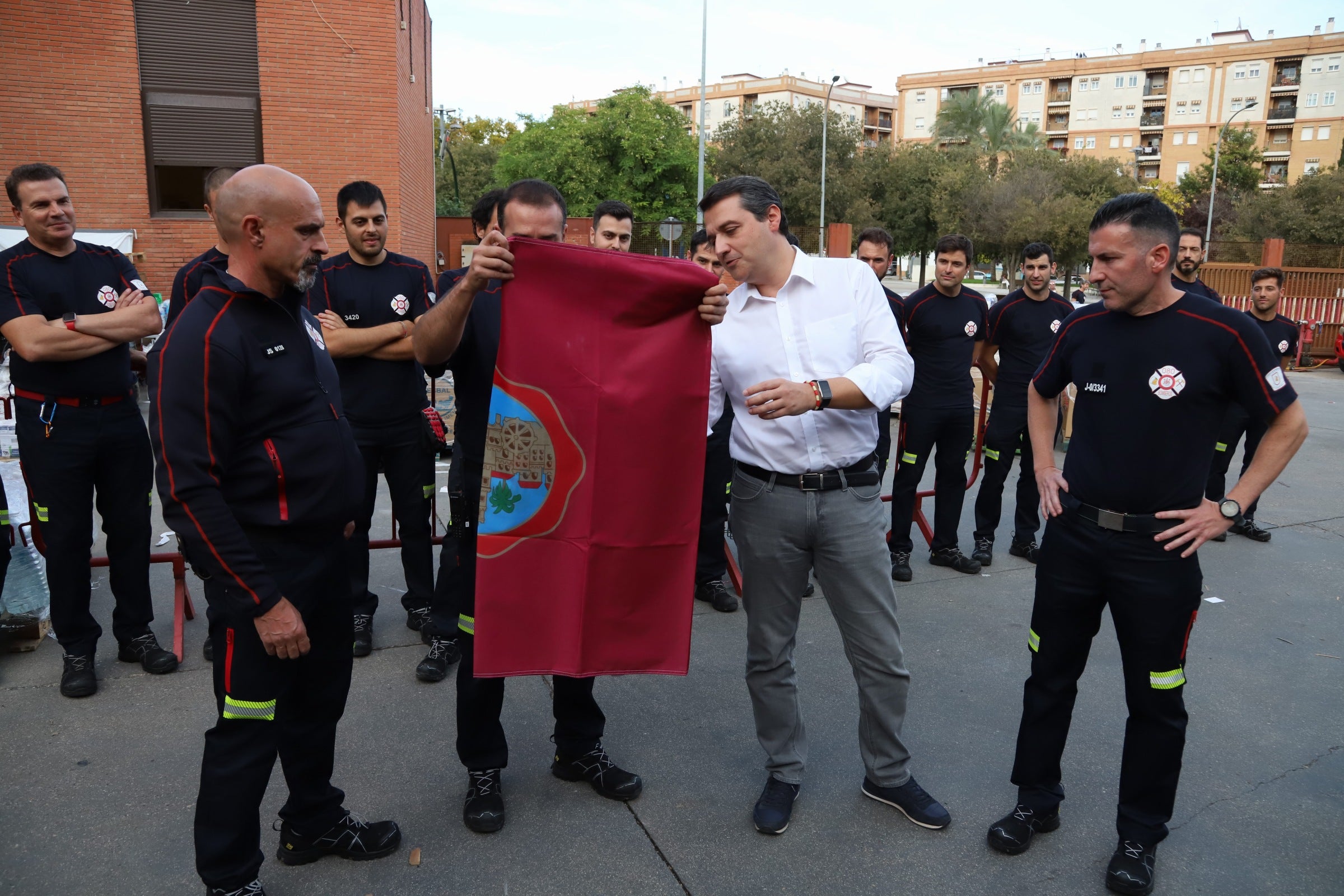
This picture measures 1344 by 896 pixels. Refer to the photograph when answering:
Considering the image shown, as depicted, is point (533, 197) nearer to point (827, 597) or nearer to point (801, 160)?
point (827, 597)

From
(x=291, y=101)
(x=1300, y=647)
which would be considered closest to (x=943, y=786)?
(x=1300, y=647)

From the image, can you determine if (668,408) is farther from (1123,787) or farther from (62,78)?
(62,78)

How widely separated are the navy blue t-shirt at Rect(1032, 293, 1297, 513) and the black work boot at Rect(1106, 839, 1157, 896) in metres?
1.10

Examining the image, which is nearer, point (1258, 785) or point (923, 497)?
point (1258, 785)

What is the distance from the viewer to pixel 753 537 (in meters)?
3.31

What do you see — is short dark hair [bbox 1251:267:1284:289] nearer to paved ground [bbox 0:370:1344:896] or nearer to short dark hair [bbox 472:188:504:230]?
paved ground [bbox 0:370:1344:896]

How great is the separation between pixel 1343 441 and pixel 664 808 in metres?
11.7

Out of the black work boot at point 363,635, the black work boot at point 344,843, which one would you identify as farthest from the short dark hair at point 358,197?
the black work boot at point 344,843

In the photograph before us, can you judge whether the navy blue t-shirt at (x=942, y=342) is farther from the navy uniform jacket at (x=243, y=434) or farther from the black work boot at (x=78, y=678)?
the black work boot at (x=78, y=678)

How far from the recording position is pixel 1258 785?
360 centimetres

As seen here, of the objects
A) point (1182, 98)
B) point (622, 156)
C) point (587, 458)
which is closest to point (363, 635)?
point (587, 458)

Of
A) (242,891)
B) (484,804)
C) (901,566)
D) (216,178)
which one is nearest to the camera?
(242,891)

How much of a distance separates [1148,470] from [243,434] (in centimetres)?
274

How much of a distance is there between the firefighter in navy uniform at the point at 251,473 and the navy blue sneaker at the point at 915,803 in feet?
6.90
